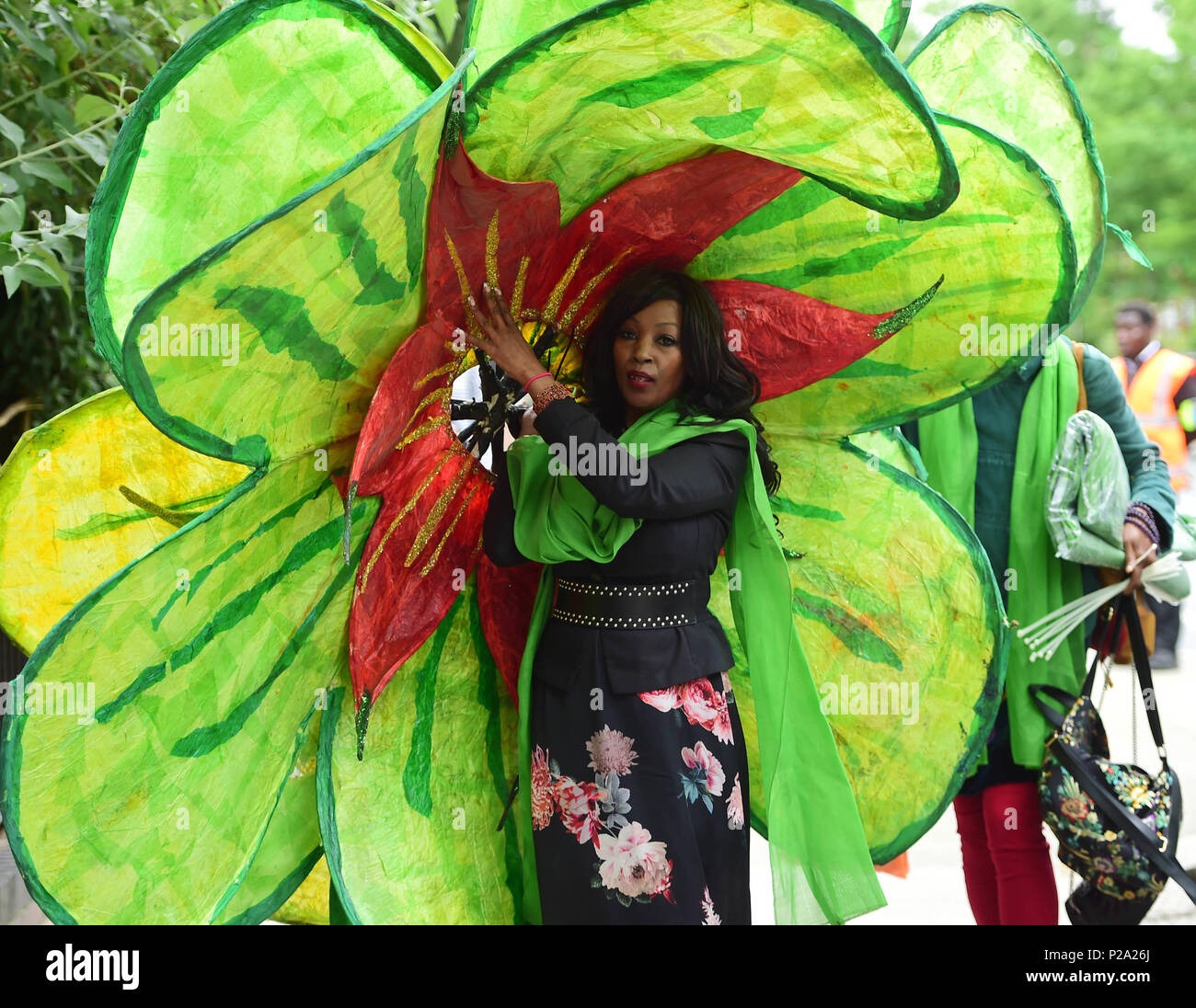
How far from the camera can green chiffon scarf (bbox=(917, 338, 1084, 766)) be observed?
286 centimetres

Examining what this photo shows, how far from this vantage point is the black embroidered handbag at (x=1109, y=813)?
268cm

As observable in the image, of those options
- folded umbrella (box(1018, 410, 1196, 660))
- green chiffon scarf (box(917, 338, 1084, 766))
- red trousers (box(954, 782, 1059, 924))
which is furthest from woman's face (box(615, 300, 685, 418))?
red trousers (box(954, 782, 1059, 924))

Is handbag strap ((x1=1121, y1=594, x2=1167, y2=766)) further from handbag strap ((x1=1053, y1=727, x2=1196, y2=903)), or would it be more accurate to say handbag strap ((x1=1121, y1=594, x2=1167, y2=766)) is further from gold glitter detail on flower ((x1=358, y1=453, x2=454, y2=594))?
gold glitter detail on flower ((x1=358, y1=453, x2=454, y2=594))

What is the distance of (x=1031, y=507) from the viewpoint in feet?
9.46

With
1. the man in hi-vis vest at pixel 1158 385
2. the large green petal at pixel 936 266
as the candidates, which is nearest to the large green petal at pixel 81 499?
the large green petal at pixel 936 266

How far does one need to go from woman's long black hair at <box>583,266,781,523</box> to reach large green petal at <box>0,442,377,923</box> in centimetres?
62

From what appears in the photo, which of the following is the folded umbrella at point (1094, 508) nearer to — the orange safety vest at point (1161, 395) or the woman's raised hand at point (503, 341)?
the woman's raised hand at point (503, 341)

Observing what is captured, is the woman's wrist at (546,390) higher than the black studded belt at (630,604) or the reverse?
higher

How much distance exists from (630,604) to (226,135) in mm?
1077

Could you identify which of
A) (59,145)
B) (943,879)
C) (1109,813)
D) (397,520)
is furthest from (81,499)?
(943,879)

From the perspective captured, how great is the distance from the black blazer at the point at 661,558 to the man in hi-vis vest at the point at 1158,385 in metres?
5.06

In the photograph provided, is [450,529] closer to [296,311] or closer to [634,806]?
[634,806]

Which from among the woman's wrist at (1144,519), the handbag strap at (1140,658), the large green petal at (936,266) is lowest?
the handbag strap at (1140,658)

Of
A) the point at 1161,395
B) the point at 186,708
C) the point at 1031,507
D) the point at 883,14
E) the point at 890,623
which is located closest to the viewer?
the point at 186,708
